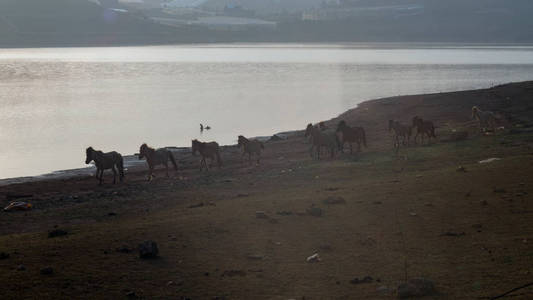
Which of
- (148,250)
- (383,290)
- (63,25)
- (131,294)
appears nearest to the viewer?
(383,290)

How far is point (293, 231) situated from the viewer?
47.2ft

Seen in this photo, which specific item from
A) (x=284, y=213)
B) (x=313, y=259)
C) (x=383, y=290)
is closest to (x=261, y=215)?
(x=284, y=213)

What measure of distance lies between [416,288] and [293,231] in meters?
4.39

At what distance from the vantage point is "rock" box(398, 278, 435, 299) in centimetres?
1028

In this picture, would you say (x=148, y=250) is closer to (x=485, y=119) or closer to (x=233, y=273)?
(x=233, y=273)

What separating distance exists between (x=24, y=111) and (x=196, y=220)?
167 feet

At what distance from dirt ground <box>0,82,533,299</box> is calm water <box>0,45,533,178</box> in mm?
13928

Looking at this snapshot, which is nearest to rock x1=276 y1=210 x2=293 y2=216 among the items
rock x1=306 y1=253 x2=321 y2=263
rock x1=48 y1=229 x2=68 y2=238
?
rock x1=306 y1=253 x2=321 y2=263

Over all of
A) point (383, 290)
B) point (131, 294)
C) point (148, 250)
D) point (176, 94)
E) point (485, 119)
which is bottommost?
point (383, 290)

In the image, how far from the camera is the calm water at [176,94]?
44438mm

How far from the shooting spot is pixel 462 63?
125125 millimetres

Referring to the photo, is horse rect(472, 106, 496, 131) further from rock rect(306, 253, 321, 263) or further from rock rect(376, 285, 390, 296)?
rock rect(376, 285, 390, 296)

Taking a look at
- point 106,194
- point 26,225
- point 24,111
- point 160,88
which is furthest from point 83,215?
point 160,88

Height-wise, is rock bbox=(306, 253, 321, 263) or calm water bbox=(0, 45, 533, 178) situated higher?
calm water bbox=(0, 45, 533, 178)
